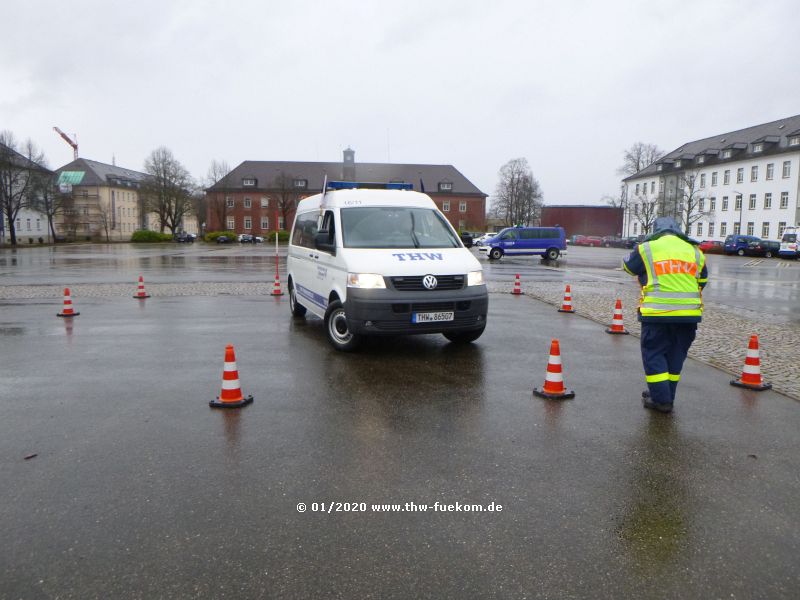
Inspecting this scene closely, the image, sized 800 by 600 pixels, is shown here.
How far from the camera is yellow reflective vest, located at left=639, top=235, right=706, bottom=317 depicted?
5352 mm

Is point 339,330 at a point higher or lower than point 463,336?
higher

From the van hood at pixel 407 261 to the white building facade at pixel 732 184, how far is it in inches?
2591

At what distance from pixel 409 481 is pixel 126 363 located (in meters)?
4.92

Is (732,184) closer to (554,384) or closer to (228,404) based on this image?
(554,384)

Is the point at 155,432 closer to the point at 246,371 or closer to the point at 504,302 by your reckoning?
the point at 246,371

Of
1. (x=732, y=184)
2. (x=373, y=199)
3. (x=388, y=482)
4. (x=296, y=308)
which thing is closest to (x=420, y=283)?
(x=373, y=199)

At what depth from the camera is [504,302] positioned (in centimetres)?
1432

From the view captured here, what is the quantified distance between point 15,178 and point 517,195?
68.7m

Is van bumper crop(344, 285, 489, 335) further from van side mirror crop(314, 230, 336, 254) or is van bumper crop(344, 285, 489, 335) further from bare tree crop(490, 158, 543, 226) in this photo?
bare tree crop(490, 158, 543, 226)

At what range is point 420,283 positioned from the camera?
7496 millimetres

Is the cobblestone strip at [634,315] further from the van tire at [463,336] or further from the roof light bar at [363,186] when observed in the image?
the roof light bar at [363,186]

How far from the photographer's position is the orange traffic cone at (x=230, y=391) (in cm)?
559

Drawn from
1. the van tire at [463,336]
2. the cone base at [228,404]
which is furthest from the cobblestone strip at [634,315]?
the cone base at [228,404]

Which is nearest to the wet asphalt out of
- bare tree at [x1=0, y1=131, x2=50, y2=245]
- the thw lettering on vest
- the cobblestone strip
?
the cobblestone strip
